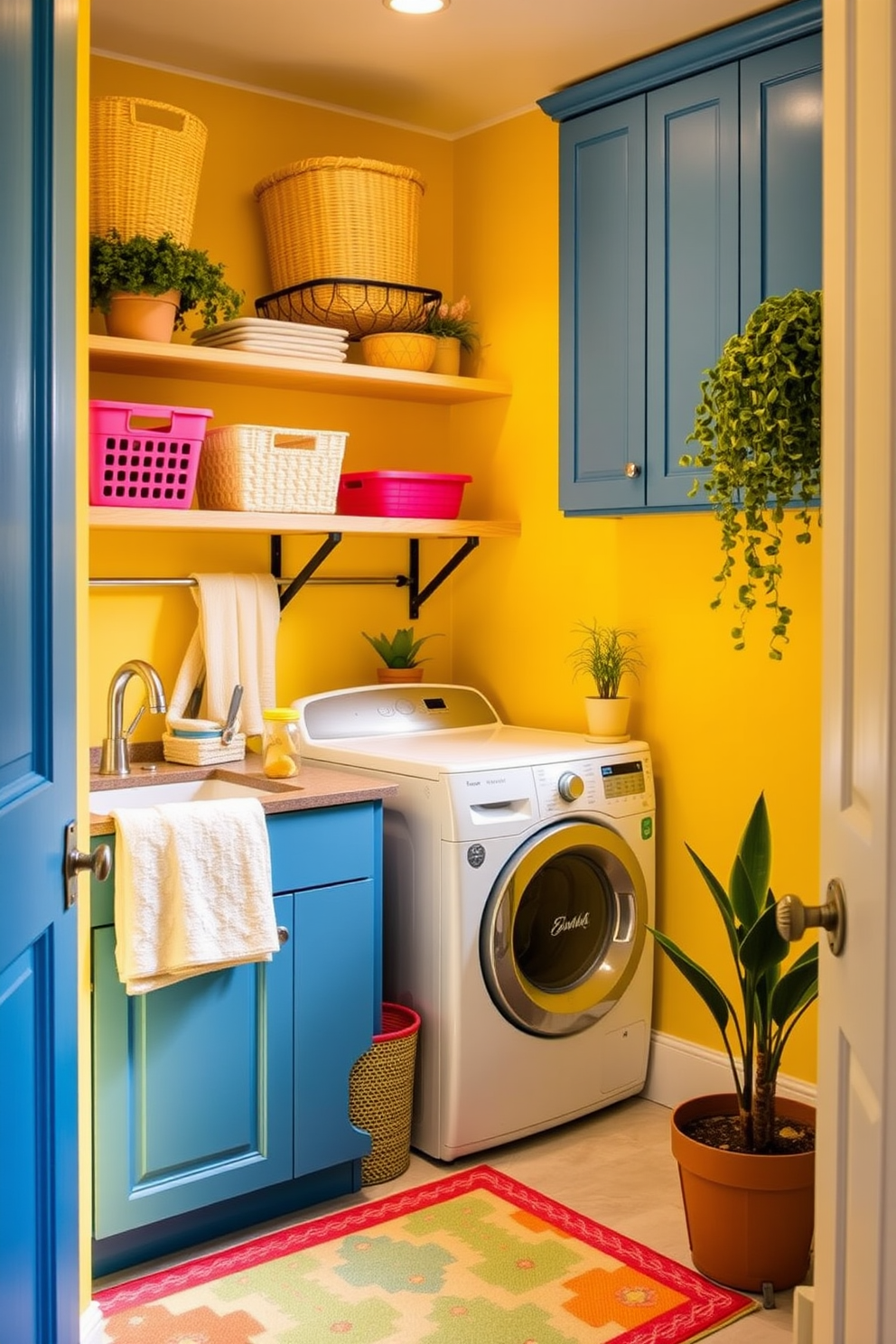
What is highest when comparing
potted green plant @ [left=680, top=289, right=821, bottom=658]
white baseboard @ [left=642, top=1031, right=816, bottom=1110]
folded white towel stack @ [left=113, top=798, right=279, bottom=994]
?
potted green plant @ [left=680, top=289, right=821, bottom=658]

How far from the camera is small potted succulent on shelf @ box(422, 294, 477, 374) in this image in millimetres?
3533

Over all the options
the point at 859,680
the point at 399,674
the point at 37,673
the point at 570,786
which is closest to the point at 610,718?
the point at 570,786

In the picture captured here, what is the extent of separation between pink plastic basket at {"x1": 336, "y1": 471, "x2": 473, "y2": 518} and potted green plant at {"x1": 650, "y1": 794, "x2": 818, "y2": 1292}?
51.8 inches

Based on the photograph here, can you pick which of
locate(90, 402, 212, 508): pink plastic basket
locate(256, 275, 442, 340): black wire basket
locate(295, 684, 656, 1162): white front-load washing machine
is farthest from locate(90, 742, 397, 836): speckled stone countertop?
locate(256, 275, 442, 340): black wire basket

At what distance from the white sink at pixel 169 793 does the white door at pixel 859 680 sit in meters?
1.66

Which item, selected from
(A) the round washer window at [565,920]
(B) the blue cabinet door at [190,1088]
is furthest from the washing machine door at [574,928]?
(B) the blue cabinet door at [190,1088]

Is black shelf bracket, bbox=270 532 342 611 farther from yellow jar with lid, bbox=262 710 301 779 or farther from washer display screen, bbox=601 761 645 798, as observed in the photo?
washer display screen, bbox=601 761 645 798

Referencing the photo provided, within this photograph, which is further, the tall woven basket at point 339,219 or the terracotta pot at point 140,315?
the tall woven basket at point 339,219

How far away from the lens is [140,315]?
2932mm

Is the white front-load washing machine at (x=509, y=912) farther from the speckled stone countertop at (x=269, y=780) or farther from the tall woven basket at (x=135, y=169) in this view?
the tall woven basket at (x=135, y=169)

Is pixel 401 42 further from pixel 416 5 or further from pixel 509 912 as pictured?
pixel 509 912

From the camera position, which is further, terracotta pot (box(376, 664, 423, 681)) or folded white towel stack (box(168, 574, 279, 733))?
terracotta pot (box(376, 664, 423, 681))

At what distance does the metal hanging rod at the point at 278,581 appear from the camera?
3.13 m

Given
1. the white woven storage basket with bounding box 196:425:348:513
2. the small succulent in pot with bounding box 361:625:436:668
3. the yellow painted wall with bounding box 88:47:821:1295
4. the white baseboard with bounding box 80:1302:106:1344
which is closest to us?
the white baseboard with bounding box 80:1302:106:1344
